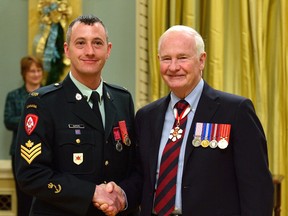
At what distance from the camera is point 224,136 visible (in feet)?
7.45

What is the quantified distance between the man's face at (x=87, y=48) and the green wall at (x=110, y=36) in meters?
1.94

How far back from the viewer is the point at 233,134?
227 cm

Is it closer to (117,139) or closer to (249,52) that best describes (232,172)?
(117,139)

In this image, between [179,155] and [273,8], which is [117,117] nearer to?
[179,155]

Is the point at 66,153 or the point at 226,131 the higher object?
the point at 226,131

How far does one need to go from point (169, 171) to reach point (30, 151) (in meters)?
0.58

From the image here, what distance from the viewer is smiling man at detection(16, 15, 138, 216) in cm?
237

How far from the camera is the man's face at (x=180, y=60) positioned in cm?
234

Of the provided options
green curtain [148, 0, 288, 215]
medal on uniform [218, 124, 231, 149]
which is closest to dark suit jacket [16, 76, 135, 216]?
medal on uniform [218, 124, 231, 149]

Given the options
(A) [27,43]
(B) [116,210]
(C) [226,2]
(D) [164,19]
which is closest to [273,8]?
(C) [226,2]

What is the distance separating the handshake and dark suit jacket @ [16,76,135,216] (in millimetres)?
30

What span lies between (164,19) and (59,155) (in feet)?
7.00

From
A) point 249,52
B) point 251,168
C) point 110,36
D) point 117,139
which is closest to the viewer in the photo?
point 251,168

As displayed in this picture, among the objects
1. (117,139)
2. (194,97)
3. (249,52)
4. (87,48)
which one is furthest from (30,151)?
(249,52)
